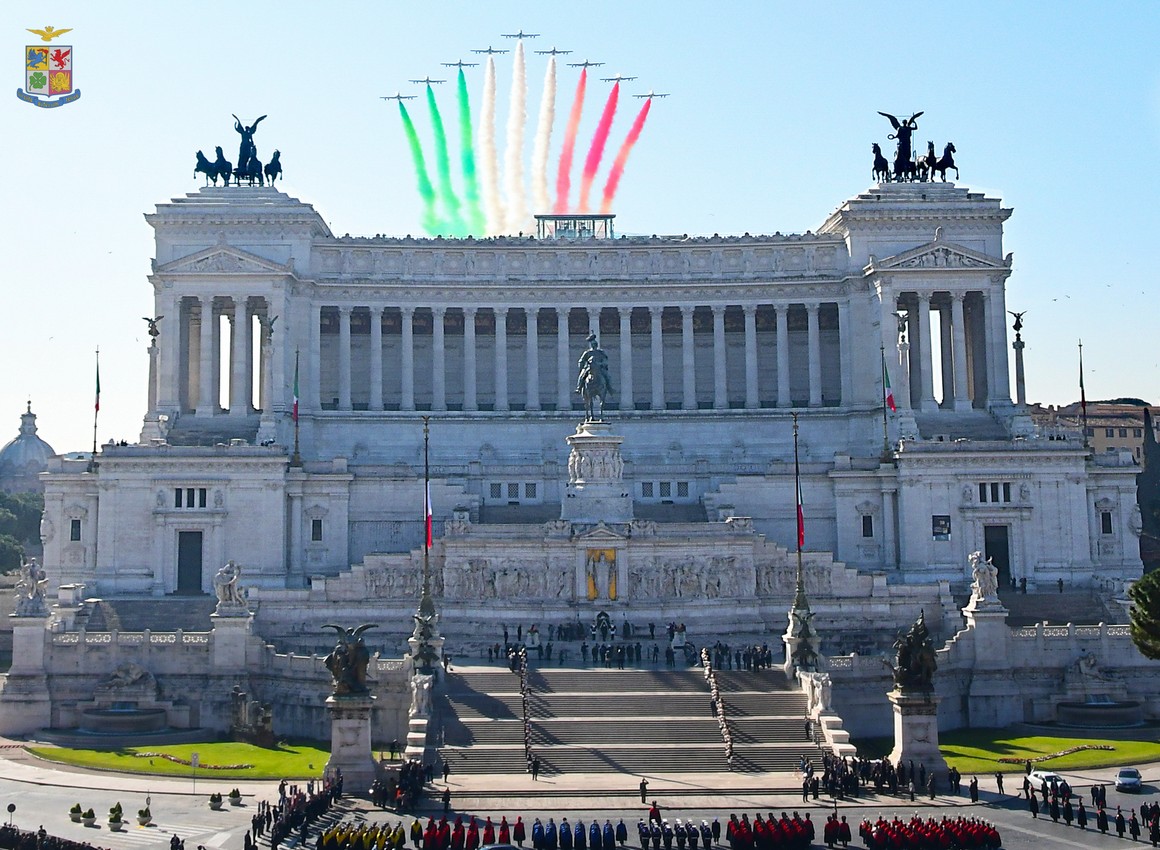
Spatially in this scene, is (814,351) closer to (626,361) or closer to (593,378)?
(626,361)

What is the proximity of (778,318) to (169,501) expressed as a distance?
44.8 metres

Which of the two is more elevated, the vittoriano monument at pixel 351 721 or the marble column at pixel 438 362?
the marble column at pixel 438 362

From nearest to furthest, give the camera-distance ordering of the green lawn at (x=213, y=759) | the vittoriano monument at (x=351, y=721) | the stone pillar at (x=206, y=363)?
the vittoriano monument at (x=351, y=721) < the green lawn at (x=213, y=759) < the stone pillar at (x=206, y=363)

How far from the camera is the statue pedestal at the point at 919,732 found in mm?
56312

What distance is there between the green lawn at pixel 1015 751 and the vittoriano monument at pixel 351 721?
2087 centimetres

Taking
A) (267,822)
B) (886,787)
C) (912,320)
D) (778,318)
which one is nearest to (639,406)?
(778,318)

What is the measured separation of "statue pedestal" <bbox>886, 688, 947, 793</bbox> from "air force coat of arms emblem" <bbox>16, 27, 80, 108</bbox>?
46157 millimetres

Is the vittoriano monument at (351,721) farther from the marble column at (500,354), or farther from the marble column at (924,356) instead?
the marble column at (924,356)

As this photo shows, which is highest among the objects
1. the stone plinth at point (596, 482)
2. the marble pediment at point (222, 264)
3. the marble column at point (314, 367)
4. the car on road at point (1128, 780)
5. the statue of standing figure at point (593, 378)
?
the marble pediment at point (222, 264)

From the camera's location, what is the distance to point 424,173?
122 meters

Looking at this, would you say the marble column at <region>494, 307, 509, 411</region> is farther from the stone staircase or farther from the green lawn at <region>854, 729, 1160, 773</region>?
the green lawn at <region>854, 729, 1160, 773</region>

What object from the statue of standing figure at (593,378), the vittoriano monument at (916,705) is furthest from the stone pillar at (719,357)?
the vittoriano monument at (916,705)

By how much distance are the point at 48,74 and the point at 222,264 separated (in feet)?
102

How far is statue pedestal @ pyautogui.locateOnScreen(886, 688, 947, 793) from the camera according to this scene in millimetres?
56312
